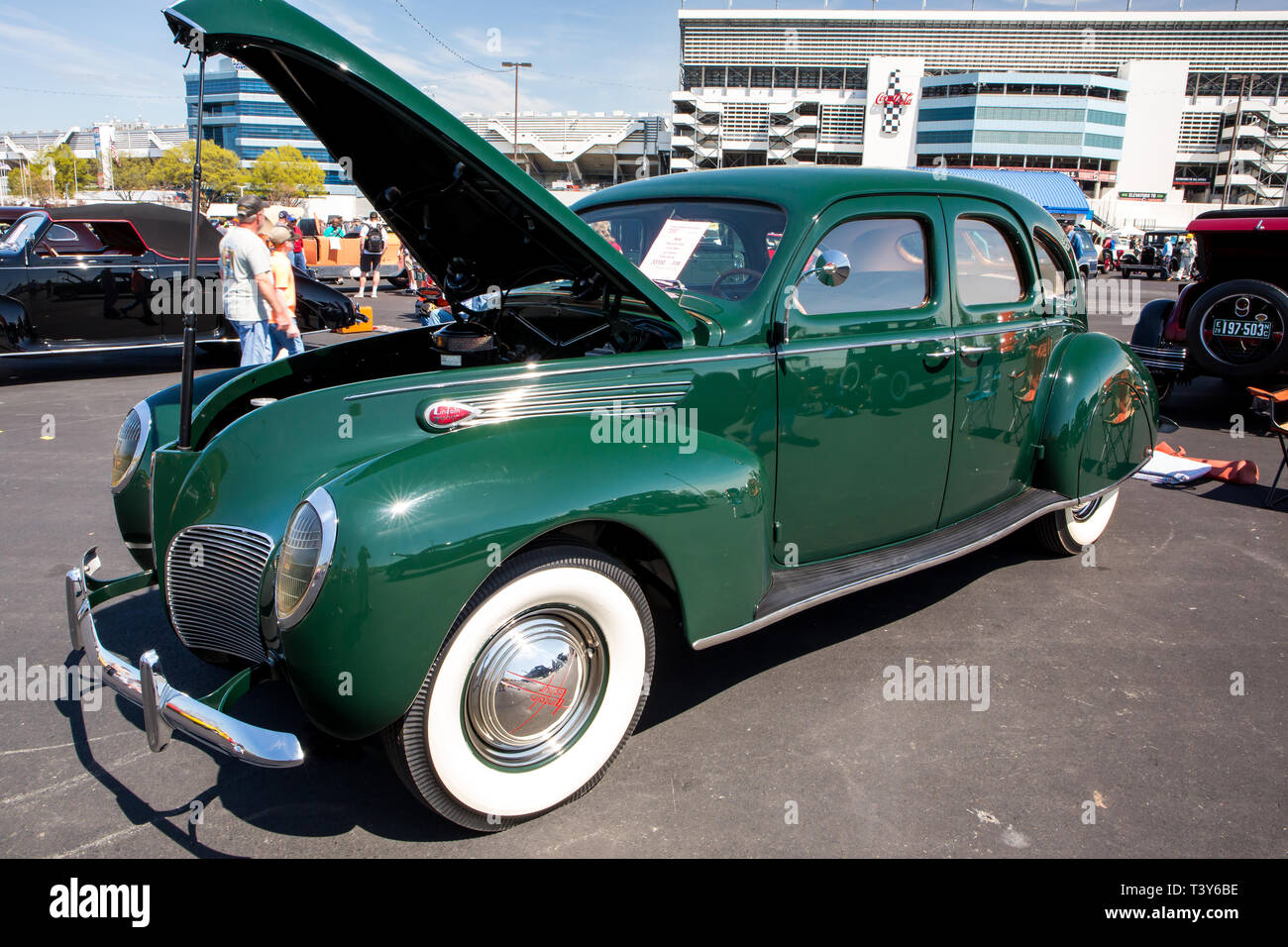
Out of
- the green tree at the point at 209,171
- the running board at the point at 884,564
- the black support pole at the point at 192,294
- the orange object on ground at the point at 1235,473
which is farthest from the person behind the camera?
the green tree at the point at 209,171

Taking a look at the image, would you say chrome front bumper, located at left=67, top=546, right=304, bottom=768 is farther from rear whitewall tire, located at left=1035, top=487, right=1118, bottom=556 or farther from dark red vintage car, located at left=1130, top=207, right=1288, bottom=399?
dark red vintage car, located at left=1130, top=207, right=1288, bottom=399

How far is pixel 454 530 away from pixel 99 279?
28.6ft

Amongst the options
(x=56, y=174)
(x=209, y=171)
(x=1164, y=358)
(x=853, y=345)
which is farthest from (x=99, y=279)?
(x=56, y=174)

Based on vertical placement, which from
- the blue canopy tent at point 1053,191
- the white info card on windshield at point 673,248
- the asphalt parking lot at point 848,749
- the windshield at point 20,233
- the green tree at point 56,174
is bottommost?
the asphalt parking lot at point 848,749

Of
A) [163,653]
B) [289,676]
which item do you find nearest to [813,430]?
[289,676]

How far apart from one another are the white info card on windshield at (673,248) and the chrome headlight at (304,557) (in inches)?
65.4

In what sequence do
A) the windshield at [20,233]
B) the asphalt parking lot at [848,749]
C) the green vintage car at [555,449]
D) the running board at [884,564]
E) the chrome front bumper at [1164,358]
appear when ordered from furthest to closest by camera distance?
the windshield at [20,233] → the chrome front bumper at [1164,358] → the running board at [884,564] → the asphalt parking lot at [848,749] → the green vintage car at [555,449]

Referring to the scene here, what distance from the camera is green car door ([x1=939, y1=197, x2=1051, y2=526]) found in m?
3.47

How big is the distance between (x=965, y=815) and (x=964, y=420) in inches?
65.1

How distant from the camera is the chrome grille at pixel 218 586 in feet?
7.32

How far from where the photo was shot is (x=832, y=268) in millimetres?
2809

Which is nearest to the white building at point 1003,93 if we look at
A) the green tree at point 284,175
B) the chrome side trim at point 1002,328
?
the green tree at point 284,175

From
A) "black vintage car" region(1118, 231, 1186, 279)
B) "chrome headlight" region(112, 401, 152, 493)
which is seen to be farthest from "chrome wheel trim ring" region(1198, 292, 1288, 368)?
"black vintage car" region(1118, 231, 1186, 279)

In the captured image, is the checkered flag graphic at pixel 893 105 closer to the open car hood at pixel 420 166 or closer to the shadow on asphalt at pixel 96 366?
the shadow on asphalt at pixel 96 366
